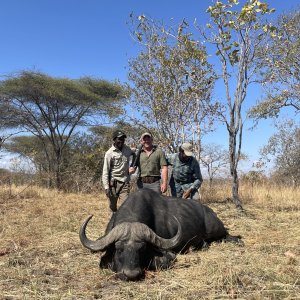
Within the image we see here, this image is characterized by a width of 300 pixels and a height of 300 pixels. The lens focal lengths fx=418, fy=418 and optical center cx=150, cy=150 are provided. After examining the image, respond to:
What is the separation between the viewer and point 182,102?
1142 cm

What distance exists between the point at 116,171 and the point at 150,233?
2.45 metres

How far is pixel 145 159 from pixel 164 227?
1623 mm

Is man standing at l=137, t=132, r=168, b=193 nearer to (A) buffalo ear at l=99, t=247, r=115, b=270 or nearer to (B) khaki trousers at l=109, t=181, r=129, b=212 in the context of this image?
(B) khaki trousers at l=109, t=181, r=129, b=212

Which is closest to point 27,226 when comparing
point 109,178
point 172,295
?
point 109,178

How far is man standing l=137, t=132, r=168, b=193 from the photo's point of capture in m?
6.66

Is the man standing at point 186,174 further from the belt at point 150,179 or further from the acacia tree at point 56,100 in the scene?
the acacia tree at point 56,100

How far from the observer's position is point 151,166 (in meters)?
6.66

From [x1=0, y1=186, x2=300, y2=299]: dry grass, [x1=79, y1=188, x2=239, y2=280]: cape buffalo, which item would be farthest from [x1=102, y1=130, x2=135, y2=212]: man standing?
[x1=79, y1=188, x2=239, y2=280]: cape buffalo

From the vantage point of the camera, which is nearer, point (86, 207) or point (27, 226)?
point (27, 226)

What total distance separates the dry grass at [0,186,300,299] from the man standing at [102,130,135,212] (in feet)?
2.29

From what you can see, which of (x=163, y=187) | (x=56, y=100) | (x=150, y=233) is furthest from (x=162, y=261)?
(x=56, y=100)

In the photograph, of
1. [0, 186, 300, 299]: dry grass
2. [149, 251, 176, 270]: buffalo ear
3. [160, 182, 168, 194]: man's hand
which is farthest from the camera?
[160, 182, 168, 194]: man's hand

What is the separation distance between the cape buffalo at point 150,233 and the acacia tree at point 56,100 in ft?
40.3

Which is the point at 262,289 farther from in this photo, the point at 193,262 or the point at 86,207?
the point at 86,207
